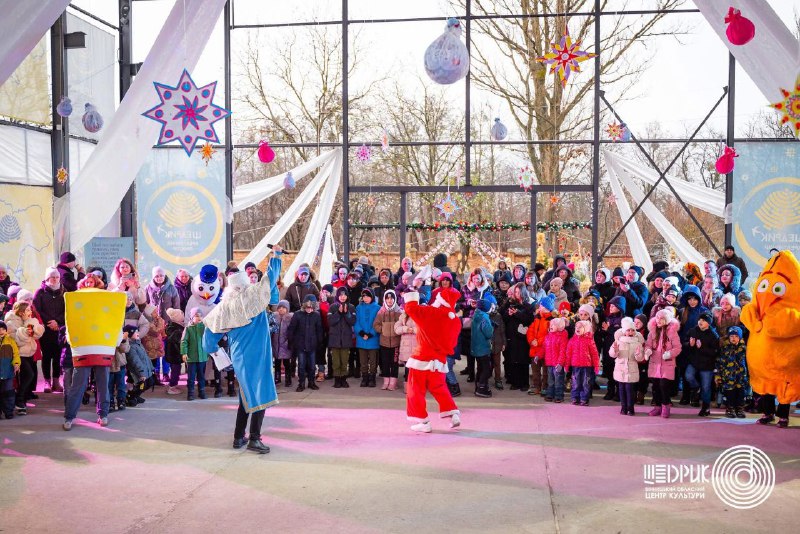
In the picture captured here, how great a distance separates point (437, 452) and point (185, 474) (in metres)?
1.93

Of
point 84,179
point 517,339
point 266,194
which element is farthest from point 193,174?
point 517,339

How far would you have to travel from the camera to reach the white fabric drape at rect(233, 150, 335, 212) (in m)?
12.8

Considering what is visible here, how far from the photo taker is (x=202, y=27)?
8.84 metres

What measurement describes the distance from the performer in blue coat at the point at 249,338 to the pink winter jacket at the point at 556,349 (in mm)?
3234

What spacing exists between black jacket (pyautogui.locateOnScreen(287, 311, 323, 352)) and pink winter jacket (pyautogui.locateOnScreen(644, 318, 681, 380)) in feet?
11.8

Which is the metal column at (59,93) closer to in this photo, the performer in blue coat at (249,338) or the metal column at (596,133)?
the performer in blue coat at (249,338)

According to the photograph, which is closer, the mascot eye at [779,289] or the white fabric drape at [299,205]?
the mascot eye at [779,289]

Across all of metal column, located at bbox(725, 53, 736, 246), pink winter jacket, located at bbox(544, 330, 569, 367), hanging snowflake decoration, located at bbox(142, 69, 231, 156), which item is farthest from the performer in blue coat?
metal column, located at bbox(725, 53, 736, 246)

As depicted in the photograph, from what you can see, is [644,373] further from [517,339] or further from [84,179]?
[84,179]

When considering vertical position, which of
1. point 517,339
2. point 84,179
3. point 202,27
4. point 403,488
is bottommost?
point 403,488

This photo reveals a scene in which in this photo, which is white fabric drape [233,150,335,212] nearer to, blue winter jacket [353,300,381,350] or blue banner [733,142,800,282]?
blue winter jacket [353,300,381,350]

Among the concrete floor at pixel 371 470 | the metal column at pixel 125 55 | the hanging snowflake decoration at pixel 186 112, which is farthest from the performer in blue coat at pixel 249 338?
the metal column at pixel 125 55

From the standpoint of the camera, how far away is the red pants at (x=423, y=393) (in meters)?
6.96

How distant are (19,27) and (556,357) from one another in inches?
225
